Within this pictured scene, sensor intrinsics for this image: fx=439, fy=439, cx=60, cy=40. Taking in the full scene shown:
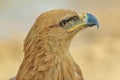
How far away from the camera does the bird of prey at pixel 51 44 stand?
147cm

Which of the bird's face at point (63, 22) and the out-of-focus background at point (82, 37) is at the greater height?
the bird's face at point (63, 22)

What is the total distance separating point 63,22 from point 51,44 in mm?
86

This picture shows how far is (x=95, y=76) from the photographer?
310cm

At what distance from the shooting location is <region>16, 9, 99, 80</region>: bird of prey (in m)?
1.47

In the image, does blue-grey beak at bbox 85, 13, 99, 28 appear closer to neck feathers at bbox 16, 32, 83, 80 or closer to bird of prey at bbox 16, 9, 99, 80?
bird of prey at bbox 16, 9, 99, 80

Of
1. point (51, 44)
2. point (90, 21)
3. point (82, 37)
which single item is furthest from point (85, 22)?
point (82, 37)

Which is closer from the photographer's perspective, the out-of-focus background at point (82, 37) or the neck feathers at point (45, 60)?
the neck feathers at point (45, 60)

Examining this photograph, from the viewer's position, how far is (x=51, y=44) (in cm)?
148

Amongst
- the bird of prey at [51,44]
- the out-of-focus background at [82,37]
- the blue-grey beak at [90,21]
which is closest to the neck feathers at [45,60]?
the bird of prey at [51,44]

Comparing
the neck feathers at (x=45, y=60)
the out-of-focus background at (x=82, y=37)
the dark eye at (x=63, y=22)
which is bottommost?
the out-of-focus background at (x=82, y=37)

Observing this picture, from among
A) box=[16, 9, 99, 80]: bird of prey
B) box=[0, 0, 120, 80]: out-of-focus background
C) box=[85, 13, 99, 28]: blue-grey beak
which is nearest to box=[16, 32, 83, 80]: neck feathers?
box=[16, 9, 99, 80]: bird of prey

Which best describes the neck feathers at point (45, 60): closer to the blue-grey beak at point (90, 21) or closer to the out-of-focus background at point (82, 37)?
the blue-grey beak at point (90, 21)

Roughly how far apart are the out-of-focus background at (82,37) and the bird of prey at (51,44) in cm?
152

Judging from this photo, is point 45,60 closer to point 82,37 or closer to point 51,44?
point 51,44
